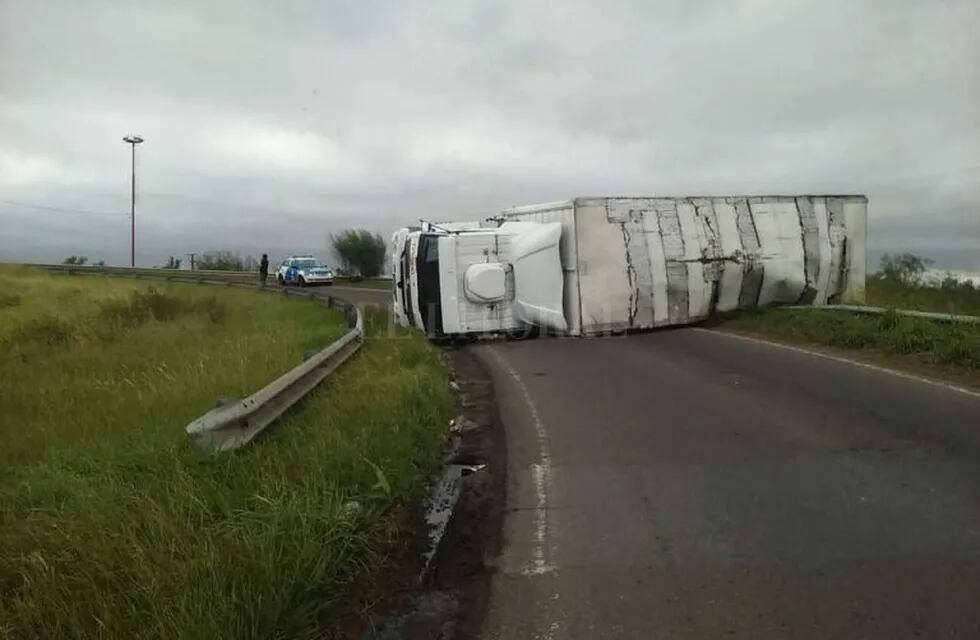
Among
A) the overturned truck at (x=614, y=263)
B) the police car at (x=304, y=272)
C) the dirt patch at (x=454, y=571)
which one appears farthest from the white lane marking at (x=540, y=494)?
the police car at (x=304, y=272)

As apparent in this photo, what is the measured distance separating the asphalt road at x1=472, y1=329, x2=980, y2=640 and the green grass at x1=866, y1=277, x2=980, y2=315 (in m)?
8.50

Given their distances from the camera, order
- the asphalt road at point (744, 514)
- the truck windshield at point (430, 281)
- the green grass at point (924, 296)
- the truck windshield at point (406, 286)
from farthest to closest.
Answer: the truck windshield at point (406, 286) < the green grass at point (924, 296) < the truck windshield at point (430, 281) < the asphalt road at point (744, 514)

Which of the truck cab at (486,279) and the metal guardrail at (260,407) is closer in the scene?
the metal guardrail at (260,407)

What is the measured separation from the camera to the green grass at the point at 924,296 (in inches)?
709

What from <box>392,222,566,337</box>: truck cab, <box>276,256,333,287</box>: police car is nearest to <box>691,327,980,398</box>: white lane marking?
<box>392,222,566,337</box>: truck cab

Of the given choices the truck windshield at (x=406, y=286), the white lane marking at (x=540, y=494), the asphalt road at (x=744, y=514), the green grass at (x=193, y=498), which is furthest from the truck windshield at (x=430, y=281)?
the asphalt road at (x=744, y=514)

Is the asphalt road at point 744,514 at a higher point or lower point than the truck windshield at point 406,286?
lower

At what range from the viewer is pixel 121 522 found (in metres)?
4.70

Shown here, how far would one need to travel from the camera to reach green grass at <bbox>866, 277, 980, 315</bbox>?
1802 centimetres

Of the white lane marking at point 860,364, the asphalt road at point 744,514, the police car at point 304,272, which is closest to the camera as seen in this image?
the asphalt road at point 744,514

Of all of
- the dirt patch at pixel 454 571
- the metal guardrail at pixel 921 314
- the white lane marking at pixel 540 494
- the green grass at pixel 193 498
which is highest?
the metal guardrail at pixel 921 314

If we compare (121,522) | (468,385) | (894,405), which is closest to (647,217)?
(468,385)

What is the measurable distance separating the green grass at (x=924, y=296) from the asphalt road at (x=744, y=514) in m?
8.50

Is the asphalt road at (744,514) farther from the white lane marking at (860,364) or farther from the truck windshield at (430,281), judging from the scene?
the truck windshield at (430,281)
